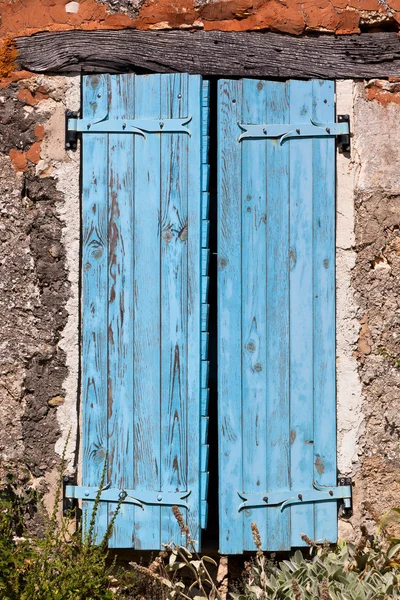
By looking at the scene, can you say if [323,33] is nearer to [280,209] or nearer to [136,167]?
[280,209]

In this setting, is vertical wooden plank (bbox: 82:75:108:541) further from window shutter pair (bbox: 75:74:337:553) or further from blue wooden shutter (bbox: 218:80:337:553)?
blue wooden shutter (bbox: 218:80:337:553)

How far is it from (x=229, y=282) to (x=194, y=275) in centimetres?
17

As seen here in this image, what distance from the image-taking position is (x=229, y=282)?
11.5ft

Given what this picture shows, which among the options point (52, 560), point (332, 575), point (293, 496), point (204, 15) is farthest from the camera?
point (204, 15)

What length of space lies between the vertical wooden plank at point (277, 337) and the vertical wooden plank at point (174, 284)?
0.39 metres

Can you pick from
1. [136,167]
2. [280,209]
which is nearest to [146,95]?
[136,167]

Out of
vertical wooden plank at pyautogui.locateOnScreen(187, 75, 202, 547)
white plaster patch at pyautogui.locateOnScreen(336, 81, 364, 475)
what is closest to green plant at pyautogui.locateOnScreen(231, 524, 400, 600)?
white plaster patch at pyautogui.locateOnScreen(336, 81, 364, 475)

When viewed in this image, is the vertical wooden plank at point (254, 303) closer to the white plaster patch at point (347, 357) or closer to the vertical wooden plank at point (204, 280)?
the vertical wooden plank at point (204, 280)

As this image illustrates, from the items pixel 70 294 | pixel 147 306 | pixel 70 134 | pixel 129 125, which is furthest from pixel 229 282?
pixel 70 134

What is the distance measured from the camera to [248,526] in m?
3.46

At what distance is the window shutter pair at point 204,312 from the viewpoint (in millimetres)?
3477

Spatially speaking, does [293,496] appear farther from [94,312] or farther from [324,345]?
[94,312]

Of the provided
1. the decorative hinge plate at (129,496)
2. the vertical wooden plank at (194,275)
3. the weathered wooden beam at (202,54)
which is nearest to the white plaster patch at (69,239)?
the decorative hinge plate at (129,496)

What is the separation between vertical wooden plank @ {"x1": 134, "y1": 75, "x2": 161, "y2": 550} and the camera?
3.48 metres
